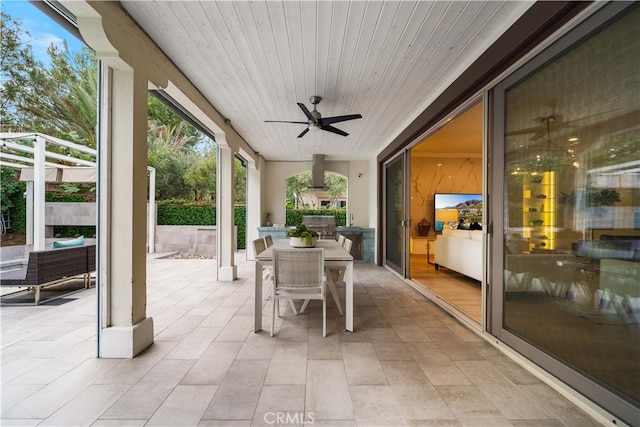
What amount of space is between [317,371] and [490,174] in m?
2.18

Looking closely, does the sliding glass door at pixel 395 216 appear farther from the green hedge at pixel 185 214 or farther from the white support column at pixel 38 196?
the white support column at pixel 38 196

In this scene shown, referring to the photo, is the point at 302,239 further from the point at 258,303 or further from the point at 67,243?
the point at 67,243

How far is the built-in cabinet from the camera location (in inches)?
67.9

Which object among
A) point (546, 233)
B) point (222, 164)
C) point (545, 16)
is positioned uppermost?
point (545, 16)

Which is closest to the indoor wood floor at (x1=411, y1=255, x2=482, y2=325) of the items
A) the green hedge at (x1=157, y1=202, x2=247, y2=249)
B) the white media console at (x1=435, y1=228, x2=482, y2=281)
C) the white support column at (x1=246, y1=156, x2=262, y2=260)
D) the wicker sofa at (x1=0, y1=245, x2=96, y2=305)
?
the white media console at (x1=435, y1=228, x2=482, y2=281)

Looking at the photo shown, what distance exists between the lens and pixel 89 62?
24.8 feet

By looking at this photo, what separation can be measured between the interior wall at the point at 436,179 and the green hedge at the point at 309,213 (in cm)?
208

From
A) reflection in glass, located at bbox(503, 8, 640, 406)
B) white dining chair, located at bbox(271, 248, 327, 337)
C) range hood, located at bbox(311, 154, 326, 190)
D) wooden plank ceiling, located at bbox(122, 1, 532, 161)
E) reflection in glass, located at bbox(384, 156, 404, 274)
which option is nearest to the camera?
reflection in glass, located at bbox(503, 8, 640, 406)

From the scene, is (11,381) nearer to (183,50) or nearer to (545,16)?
(183,50)

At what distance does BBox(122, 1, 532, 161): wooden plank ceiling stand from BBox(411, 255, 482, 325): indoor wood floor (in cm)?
260

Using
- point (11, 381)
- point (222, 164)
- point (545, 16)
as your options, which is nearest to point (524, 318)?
point (545, 16)

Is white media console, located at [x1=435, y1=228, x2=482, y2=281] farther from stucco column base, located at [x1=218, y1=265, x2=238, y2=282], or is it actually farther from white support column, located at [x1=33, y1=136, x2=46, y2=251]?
white support column, located at [x1=33, y1=136, x2=46, y2=251]

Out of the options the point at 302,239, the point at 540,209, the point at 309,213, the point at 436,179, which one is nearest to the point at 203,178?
the point at 309,213

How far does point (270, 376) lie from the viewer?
1.80 m
